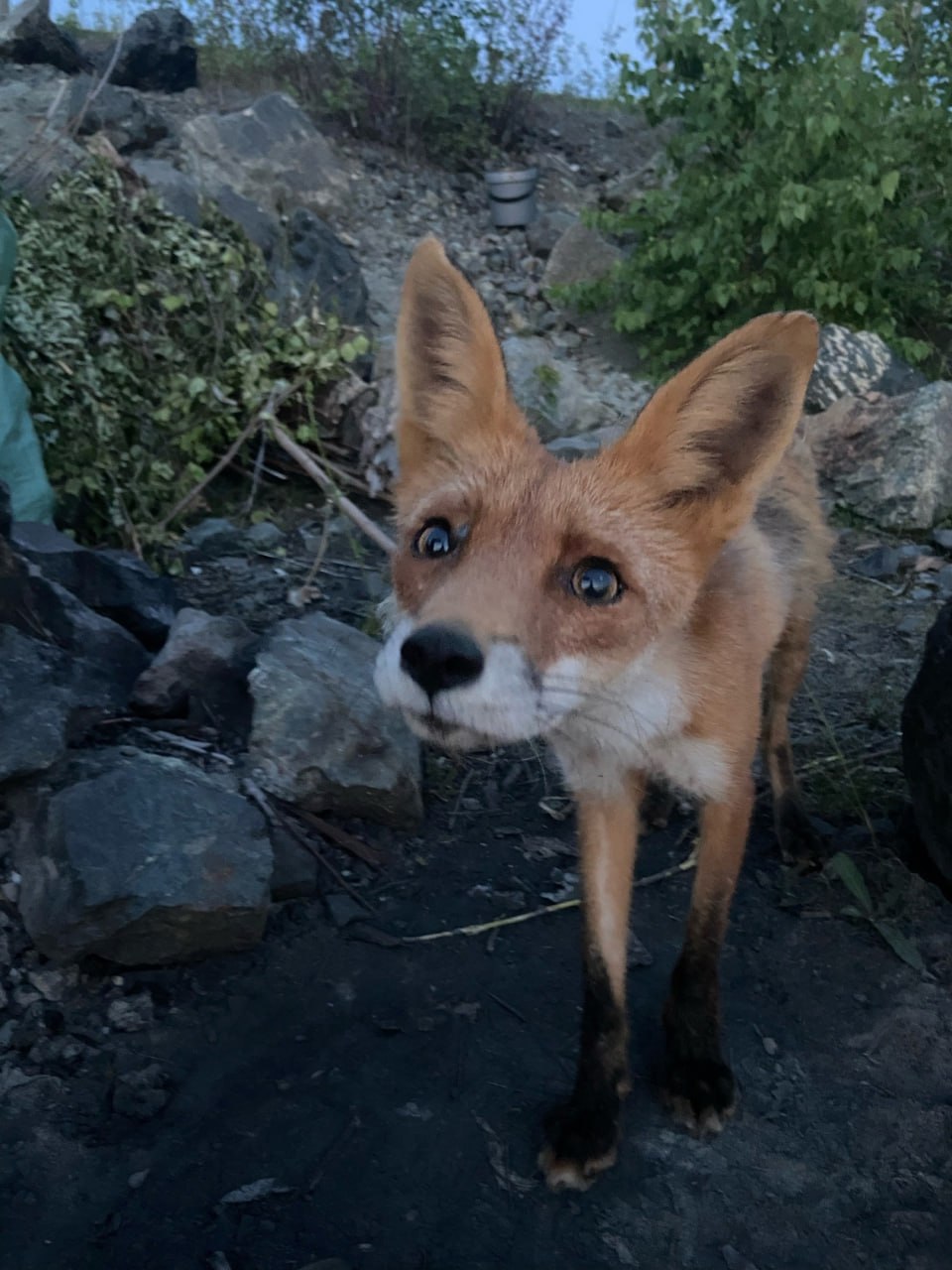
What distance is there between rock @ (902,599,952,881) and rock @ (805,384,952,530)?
3.07 m

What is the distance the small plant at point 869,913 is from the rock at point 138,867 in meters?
1.77

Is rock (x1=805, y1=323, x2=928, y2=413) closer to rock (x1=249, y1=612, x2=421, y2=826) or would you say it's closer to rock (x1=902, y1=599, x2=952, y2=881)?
rock (x1=902, y1=599, x2=952, y2=881)

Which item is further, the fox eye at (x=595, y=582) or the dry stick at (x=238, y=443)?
the dry stick at (x=238, y=443)

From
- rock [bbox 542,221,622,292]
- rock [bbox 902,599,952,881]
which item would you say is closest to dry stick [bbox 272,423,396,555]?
rock [bbox 902,599,952,881]

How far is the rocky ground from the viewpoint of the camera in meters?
2.12

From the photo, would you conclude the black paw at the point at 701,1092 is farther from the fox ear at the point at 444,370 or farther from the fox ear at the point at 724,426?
the fox ear at the point at 444,370

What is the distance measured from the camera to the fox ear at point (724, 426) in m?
2.04

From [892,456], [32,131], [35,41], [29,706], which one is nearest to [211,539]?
[29,706]

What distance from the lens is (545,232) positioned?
9805 mm

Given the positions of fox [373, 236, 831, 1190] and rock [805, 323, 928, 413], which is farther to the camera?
rock [805, 323, 928, 413]

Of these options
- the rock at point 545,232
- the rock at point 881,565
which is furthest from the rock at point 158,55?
the rock at point 881,565

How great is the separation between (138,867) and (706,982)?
4.94ft

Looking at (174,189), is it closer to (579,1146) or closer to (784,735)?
(784,735)

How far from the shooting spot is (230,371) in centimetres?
521
